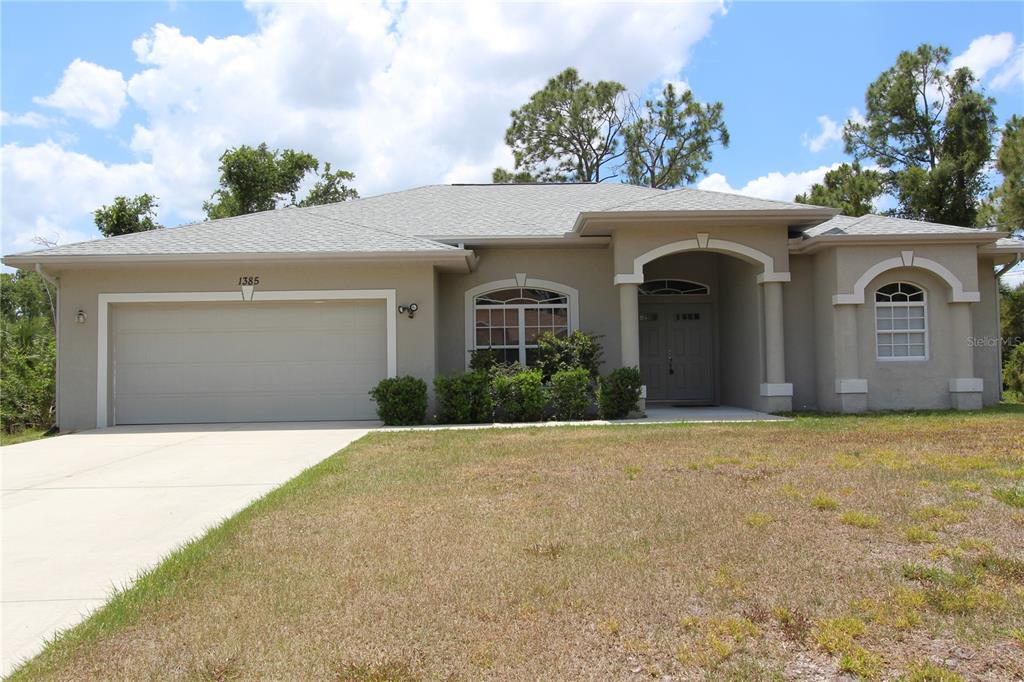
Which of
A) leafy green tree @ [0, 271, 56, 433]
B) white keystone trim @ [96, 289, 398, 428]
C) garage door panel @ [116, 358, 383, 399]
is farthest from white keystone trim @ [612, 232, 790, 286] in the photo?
leafy green tree @ [0, 271, 56, 433]

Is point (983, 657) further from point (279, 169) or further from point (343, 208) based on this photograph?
point (279, 169)

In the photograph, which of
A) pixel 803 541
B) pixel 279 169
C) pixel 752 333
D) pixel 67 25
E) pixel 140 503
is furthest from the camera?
pixel 279 169

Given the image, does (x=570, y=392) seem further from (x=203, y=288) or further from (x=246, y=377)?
(x=203, y=288)

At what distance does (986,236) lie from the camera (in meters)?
12.8

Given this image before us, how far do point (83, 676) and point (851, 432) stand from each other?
8.98m

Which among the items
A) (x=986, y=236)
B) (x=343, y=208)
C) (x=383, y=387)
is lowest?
(x=383, y=387)

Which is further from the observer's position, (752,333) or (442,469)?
(752,333)

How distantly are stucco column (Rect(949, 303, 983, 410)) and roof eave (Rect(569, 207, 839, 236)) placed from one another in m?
3.00

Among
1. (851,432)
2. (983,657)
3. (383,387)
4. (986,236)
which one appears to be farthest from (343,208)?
(983,657)

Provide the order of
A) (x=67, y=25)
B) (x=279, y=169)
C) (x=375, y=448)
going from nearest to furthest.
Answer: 1. (x=375, y=448)
2. (x=67, y=25)
3. (x=279, y=169)

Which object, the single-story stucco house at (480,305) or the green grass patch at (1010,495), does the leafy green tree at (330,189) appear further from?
Answer: the green grass patch at (1010,495)

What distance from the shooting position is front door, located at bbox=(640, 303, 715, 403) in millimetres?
15961

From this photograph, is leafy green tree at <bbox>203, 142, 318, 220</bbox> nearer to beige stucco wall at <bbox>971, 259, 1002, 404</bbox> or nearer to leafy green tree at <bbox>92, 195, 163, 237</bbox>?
leafy green tree at <bbox>92, 195, 163, 237</bbox>

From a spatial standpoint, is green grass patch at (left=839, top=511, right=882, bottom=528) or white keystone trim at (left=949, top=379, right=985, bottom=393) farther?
white keystone trim at (left=949, top=379, right=985, bottom=393)
